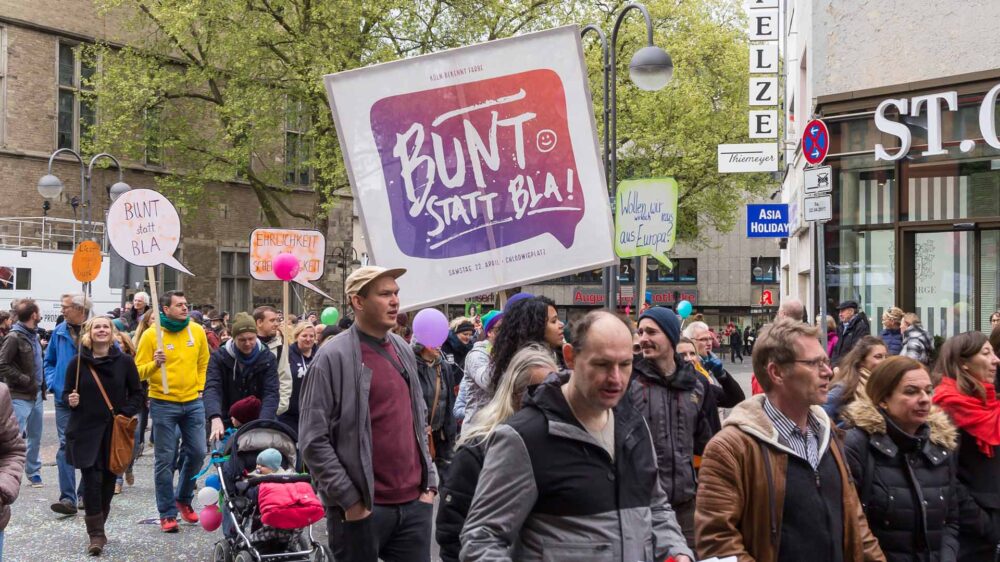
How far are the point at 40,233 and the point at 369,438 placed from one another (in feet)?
107

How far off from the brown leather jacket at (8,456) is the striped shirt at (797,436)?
10.7 feet

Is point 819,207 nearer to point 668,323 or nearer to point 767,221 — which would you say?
point 668,323

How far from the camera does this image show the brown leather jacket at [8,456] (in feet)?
16.0

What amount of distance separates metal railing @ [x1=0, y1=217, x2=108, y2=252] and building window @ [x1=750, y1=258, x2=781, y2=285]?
107 feet

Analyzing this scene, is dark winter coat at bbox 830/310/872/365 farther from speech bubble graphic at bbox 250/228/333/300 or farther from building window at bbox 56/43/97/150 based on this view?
building window at bbox 56/43/97/150

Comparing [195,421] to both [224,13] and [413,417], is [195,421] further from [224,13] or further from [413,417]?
[224,13]

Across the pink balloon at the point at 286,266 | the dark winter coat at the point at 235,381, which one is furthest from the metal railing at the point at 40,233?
the dark winter coat at the point at 235,381

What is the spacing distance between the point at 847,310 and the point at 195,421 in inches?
355

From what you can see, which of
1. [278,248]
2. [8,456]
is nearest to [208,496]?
[8,456]

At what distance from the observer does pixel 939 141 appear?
15.2 metres

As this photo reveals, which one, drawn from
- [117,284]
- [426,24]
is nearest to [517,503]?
[117,284]

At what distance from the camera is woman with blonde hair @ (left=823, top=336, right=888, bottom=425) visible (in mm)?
5789

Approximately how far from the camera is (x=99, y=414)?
9305mm

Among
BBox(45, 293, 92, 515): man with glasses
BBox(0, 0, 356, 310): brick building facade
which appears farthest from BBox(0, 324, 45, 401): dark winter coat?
BBox(0, 0, 356, 310): brick building facade
